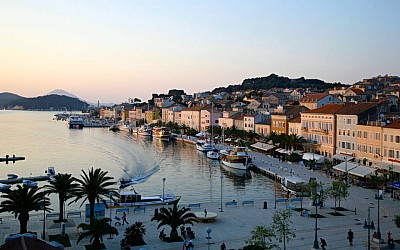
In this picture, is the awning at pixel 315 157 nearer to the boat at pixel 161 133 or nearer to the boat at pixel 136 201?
the boat at pixel 136 201

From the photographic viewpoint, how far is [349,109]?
164ft

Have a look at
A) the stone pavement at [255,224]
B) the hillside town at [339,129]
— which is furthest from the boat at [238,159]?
the stone pavement at [255,224]

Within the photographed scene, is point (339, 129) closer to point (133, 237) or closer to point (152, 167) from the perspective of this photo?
point (152, 167)

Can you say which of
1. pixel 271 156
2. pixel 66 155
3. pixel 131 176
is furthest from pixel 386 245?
pixel 66 155

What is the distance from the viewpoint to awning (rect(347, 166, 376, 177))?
3705 centimetres

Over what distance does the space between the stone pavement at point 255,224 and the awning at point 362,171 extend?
132 inches

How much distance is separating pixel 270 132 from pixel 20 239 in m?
59.7

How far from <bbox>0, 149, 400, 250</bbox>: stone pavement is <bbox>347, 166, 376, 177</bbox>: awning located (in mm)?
3359

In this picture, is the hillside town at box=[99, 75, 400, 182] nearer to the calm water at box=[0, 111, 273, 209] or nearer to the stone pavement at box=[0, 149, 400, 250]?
the stone pavement at box=[0, 149, 400, 250]

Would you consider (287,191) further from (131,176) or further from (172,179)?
(131,176)

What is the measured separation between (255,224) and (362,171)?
1639 centimetres

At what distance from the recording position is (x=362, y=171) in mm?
37812

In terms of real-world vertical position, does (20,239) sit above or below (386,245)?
above

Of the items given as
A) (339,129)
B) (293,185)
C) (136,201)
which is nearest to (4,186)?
(136,201)
